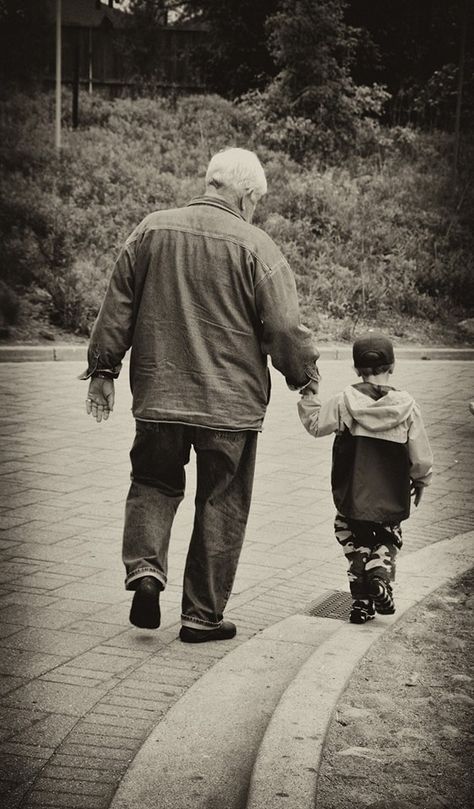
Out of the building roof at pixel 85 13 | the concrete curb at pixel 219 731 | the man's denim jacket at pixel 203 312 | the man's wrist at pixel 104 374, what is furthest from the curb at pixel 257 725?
the building roof at pixel 85 13

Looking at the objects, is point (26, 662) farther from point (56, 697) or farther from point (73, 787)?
point (73, 787)

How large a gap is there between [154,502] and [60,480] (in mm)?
2840

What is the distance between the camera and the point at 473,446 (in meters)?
8.51

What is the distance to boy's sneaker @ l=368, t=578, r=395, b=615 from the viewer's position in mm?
4312

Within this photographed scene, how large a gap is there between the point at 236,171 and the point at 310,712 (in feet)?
6.66

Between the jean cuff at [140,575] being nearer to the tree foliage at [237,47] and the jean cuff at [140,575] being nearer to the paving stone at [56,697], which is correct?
the paving stone at [56,697]

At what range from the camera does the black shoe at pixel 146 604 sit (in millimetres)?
4051

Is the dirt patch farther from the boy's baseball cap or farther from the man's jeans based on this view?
the boy's baseball cap

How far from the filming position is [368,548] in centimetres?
438

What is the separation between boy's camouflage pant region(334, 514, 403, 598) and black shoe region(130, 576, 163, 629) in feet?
2.60

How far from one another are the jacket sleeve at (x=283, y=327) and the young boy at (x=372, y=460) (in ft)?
0.48

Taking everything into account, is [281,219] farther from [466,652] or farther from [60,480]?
[466,652]

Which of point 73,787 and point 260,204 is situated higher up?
point 260,204

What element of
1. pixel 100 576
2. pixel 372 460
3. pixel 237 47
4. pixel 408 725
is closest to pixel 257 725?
pixel 408 725
